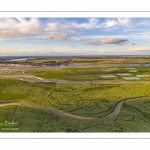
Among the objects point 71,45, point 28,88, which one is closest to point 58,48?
point 71,45

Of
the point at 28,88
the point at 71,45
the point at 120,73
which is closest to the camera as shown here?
the point at 71,45

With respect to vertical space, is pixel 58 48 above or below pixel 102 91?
above

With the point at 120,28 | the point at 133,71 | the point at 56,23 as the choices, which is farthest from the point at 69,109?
the point at 133,71

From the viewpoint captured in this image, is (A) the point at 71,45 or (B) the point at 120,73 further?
(B) the point at 120,73

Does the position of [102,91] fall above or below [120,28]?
below
